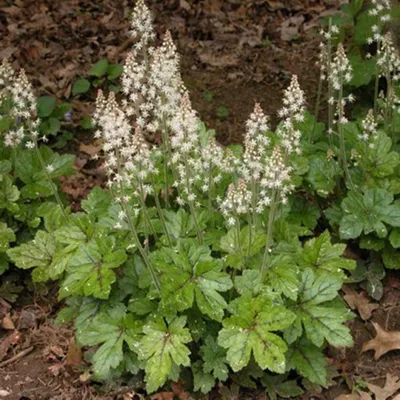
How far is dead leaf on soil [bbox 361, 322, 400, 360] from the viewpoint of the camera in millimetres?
4160

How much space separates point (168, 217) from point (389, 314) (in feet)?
5.50

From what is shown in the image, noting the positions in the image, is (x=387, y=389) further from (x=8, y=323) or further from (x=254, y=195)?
(x=8, y=323)

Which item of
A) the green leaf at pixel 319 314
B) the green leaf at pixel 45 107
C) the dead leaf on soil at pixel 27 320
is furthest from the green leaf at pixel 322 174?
the green leaf at pixel 45 107

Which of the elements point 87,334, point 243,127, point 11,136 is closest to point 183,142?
point 87,334

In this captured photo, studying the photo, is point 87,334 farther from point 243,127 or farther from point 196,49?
point 196,49

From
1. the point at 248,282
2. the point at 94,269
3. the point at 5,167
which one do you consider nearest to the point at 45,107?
the point at 5,167

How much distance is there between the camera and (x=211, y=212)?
13.8 feet

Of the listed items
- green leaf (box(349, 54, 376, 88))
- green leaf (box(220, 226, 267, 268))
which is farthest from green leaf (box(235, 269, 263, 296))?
green leaf (box(349, 54, 376, 88))

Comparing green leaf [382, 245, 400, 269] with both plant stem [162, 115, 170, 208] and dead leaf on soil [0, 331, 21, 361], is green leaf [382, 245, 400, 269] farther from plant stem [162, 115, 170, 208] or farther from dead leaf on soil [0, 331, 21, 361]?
dead leaf on soil [0, 331, 21, 361]

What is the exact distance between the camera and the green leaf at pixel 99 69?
6.51 m

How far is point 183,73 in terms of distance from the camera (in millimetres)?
6785

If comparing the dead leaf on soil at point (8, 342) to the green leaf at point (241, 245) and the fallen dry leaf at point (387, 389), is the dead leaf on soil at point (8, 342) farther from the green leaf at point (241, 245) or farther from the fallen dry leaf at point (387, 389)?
the fallen dry leaf at point (387, 389)

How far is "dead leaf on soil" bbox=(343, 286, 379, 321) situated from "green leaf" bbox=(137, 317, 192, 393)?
1403mm

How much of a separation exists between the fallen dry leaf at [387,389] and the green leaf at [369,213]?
0.92 meters
